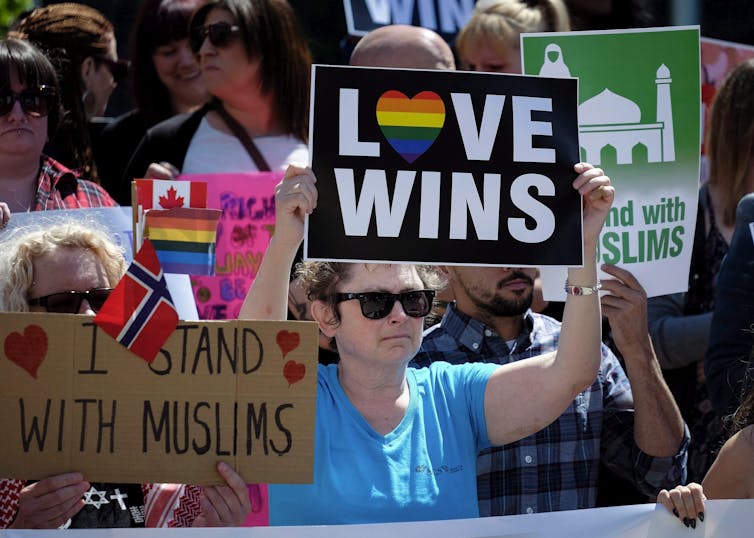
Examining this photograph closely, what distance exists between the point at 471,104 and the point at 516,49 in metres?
1.82

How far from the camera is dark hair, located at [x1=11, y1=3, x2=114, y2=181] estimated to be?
4805mm

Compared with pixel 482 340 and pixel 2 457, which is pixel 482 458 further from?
pixel 2 457

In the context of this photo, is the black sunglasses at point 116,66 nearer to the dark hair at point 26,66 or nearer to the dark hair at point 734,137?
the dark hair at point 26,66

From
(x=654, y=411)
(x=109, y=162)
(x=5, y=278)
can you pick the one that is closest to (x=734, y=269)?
(x=654, y=411)

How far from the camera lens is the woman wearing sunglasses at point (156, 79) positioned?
16.9 feet

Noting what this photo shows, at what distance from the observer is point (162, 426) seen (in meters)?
2.86

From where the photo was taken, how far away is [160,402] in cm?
287

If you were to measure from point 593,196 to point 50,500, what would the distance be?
4.89ft

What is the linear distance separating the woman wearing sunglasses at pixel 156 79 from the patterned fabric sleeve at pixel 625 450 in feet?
7.13

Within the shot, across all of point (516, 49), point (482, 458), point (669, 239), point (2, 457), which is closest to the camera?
point (2, 457)

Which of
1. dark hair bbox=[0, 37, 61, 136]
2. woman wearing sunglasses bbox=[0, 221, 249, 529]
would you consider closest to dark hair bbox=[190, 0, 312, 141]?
dark hair bbox=[0, 37, 61, 136]

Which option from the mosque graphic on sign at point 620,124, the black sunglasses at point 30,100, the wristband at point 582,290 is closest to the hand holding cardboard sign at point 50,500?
the wristband at point 582,290

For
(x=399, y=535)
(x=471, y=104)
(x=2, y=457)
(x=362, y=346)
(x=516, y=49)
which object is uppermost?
(x=516, y=49)

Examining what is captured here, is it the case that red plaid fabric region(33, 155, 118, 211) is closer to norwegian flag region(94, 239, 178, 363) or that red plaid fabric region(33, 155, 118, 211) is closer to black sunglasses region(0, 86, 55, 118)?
black sunglasses region(0, 86, 55, 118)
